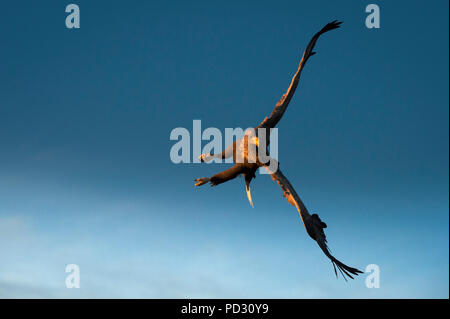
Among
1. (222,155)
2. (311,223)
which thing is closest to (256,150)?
(222,155)

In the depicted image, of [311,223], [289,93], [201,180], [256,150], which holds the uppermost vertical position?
[289,93]

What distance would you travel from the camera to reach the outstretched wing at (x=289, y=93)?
12.4m

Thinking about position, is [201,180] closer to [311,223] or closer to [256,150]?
[256,150]

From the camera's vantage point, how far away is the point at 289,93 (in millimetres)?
12836

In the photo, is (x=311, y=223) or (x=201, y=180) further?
(x=201, y=180)

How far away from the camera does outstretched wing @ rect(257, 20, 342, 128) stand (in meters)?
12.4

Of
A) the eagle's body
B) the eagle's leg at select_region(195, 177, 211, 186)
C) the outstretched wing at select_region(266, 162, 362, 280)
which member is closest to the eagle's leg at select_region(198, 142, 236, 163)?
the eagle's body

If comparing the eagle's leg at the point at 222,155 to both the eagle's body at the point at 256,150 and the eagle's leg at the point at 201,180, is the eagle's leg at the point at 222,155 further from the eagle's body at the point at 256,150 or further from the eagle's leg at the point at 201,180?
the eagle's leg at the point at 201,180

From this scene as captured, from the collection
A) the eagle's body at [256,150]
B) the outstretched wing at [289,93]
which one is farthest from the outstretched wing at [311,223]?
the outstretched wing at [289,93]

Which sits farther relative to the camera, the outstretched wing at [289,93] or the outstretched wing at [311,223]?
the outstretched wing at [289,93]

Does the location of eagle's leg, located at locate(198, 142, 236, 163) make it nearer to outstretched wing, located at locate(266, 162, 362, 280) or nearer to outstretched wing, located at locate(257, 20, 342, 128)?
outstretched wing, located at locate(257, 20, 342, 128)

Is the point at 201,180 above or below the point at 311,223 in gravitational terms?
above

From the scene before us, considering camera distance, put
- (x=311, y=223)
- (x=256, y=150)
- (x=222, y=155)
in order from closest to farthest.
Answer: (x=311, y=223) < (x=256, y=150) < (x=222, y=155)

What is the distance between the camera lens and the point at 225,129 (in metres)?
13.6
